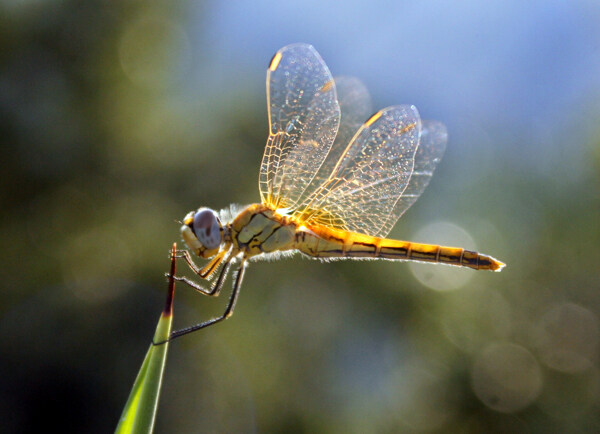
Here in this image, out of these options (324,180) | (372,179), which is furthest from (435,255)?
(324,180)

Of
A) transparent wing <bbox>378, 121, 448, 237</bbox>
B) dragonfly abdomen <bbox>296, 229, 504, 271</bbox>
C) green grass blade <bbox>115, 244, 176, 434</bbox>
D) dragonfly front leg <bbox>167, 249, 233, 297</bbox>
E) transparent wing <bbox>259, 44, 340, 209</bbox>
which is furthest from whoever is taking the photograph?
transparent wing <bbox>378, 121, 448, 237</bbox>

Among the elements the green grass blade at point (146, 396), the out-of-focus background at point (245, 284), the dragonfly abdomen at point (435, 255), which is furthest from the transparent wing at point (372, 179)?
the out-of-focus background at point (245, 284)

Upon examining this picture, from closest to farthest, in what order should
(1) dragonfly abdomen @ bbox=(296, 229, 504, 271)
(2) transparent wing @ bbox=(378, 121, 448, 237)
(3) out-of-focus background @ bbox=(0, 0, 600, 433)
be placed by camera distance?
(1) dragonfly abdomen @ bbox=(296, 229, 504, 271)
(2) transparent wing @ bbox=(378, 121, 448, 237)
(3) out-of-focus background @ bbox=(0, 0, 600, 433)

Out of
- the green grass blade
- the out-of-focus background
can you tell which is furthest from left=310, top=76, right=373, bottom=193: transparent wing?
the out-of-focus background

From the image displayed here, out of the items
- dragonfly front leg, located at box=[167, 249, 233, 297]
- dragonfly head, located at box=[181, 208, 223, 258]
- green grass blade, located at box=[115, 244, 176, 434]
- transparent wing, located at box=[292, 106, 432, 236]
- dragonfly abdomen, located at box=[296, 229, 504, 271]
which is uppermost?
transparent wing, located at box=[292, 106, 432, 236]

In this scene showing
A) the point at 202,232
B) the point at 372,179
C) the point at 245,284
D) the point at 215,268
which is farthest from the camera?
the point at 245,284

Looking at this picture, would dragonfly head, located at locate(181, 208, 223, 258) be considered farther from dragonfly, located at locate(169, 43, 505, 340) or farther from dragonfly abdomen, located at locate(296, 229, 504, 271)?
dragonfly abdomen, located at locate(296, 229, 504, 271)

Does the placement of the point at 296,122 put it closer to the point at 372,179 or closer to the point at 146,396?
the point at 372,179
